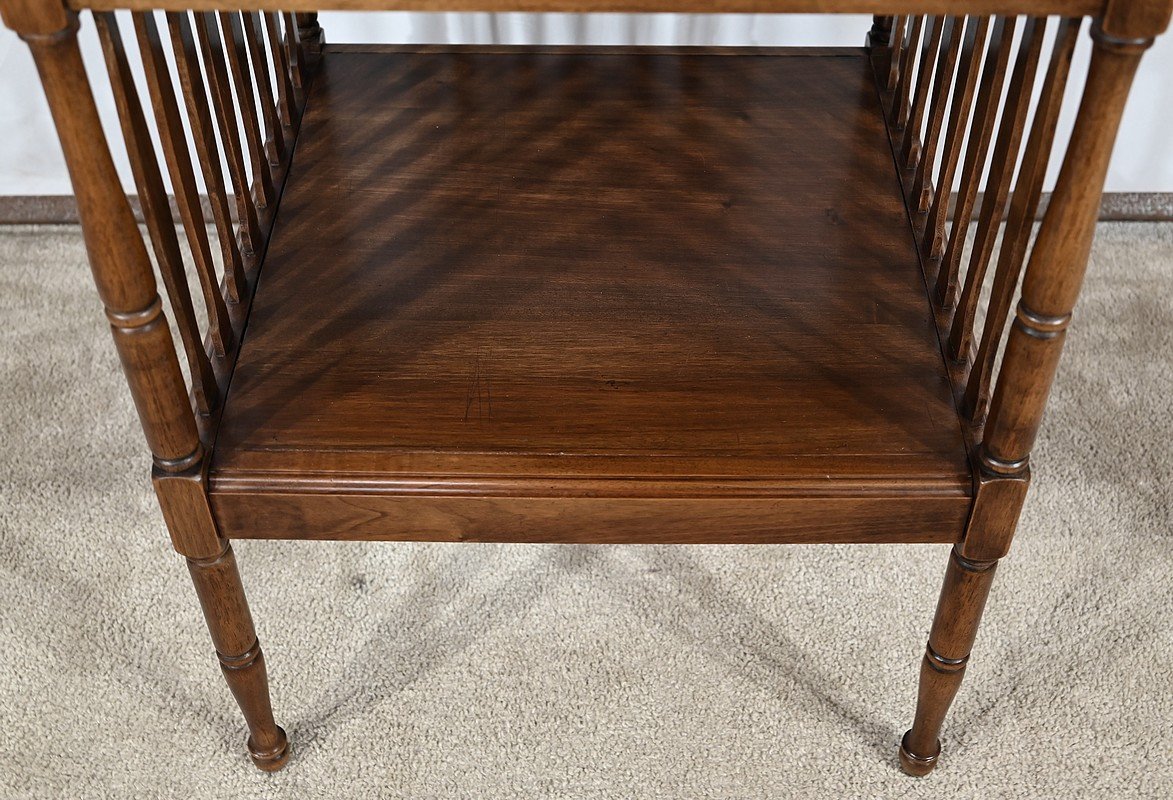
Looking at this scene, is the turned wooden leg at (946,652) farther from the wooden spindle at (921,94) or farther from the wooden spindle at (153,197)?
the wooden spindle at (153,197)

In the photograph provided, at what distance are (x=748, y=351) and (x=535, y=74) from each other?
0.42 metres

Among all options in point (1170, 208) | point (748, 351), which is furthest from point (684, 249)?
point (1170, 208)

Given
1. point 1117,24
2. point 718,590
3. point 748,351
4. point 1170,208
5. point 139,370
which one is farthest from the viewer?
point 1170,208

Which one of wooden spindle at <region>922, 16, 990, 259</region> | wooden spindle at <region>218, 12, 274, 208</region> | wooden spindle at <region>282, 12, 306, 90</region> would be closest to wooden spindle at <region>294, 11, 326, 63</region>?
wooden spindle at <region>282, 12, 306, 90</region>

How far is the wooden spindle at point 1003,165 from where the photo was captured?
2.75 ft

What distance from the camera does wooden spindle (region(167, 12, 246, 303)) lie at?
85 centimetres

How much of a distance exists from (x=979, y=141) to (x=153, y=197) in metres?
0.58

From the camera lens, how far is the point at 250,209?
3.58 feet

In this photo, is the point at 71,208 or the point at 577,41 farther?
the point at 71,208

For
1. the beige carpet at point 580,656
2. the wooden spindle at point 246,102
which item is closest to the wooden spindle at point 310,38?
the wooden spindle at point 246,102

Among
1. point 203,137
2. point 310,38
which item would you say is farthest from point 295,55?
point 203,137

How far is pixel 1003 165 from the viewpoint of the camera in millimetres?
866

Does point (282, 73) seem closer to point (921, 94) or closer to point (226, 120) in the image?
point (226, 120)

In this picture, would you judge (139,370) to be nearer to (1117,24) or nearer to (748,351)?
(748,351)
